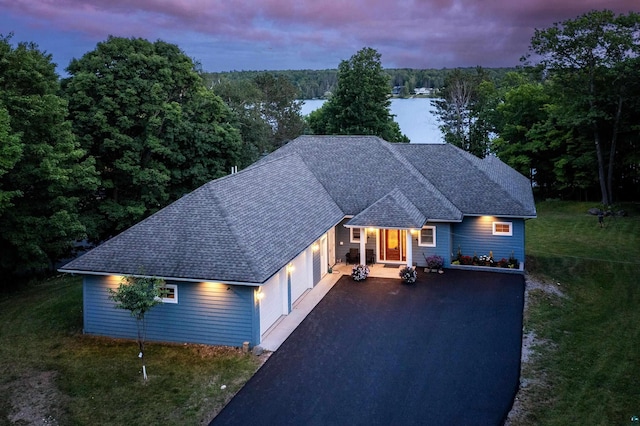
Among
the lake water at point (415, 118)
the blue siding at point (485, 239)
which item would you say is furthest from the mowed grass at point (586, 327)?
the lake water at point (415, 118)

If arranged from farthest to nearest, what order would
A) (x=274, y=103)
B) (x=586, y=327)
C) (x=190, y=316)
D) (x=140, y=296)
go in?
1. (x=274, y=103)
2. (x=586, y=327)
3. (x=190, y=316)
4. (x=140, y=296)

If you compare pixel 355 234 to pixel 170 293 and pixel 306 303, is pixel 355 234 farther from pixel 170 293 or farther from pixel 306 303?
pixel 170 293

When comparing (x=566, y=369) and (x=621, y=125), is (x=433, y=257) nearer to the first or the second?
(x=566, y=369)

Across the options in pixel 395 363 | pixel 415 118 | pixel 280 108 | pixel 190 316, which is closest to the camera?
pixel 395 363

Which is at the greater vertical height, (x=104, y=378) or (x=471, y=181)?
(x=471, y=181)

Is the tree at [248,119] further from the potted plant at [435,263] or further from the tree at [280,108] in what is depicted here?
the potted plant at [435,263]

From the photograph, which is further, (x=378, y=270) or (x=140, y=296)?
(x=378, y=270)

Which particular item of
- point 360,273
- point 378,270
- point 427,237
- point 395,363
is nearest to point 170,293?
point 395,363
